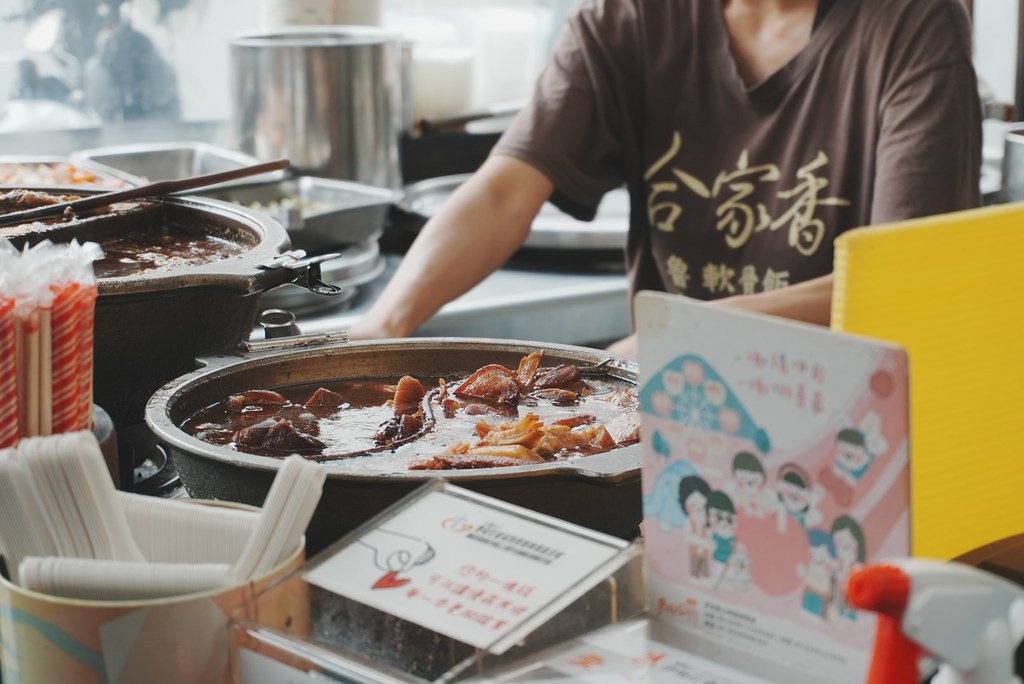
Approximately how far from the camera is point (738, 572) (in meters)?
0.85

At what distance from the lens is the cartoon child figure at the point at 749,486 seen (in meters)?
Answer: 0.83

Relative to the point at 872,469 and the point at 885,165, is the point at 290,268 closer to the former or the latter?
the point at 872,469

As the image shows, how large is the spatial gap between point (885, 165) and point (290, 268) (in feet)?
4.47

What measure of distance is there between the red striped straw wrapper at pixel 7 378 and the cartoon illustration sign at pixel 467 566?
1.25 ft

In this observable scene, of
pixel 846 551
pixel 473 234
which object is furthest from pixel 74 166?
pixel 846 551

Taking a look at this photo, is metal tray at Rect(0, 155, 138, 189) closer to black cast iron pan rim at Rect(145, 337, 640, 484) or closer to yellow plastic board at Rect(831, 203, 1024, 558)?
black cast iron pan rim at Rect(145, 337, 640, 484)

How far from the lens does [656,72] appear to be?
2750 mm

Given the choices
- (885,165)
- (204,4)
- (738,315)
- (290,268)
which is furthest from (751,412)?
(204,4)

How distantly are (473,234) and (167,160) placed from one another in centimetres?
133

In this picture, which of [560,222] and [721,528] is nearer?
[721,528]

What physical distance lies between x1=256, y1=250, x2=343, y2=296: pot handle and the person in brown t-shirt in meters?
0.68

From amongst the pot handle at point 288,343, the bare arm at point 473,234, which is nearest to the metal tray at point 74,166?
the bare arm at point 473,234

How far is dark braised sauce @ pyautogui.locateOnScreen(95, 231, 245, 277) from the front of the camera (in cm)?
193

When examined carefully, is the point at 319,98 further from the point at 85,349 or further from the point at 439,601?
the point at 439,601
